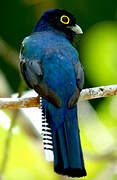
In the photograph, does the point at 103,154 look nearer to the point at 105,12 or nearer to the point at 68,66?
the point at 68,66

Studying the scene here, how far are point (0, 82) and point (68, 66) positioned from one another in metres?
1.42

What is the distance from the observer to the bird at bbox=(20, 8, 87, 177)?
3520mm

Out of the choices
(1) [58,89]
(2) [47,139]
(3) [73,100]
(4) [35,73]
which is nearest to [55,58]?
(4) [35,73]

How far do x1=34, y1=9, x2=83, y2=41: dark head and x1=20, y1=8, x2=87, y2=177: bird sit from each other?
249 mm

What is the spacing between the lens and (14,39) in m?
8.15

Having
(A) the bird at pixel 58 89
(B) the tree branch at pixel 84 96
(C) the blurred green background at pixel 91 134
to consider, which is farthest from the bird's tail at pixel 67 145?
(C) the blurred green background at pixel 91 134

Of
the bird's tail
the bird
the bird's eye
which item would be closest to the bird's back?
the bird

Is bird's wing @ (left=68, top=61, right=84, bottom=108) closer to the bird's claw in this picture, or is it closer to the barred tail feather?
the bird's claw

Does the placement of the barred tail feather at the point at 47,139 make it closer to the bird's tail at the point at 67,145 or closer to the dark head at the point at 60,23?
the bird's tail at the point at 67,145

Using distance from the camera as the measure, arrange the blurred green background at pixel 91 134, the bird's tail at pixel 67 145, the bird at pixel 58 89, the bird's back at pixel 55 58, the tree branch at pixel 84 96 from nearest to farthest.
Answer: the bird's tail at pixel 67 145 → the bird at pixel 58 89 → the bird's back at pixel 55 58 → the tree branch at pixel 84 96 → the blurred green background at pixel 91 134

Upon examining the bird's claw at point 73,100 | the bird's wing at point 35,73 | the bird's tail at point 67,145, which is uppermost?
the bird's wing at point 35,73

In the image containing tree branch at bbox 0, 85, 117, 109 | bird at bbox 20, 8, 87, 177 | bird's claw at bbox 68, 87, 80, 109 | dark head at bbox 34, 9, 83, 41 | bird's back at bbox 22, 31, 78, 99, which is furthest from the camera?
dark head at bbox 34, 9, 83, 41

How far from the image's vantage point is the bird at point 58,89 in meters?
3.52

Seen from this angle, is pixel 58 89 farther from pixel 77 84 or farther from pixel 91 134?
pixel 91 134
